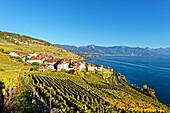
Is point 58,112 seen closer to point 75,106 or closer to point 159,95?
point 75,106

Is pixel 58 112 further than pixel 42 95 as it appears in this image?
No

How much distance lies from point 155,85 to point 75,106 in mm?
76271

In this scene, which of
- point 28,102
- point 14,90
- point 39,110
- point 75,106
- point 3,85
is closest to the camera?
point 39,110

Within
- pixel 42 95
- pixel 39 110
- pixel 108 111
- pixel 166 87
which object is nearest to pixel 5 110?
pixel 39 110

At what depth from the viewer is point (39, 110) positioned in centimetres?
2747

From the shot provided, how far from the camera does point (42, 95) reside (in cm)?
3844

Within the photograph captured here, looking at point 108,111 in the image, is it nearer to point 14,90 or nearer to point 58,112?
point 58,112

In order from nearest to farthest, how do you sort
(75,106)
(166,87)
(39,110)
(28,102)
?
(39,110) → (28,102) → (75,106) → (166,87)

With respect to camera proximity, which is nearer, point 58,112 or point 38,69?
point 58,112

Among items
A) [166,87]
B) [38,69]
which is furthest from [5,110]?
[166,87]

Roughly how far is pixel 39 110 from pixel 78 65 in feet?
233

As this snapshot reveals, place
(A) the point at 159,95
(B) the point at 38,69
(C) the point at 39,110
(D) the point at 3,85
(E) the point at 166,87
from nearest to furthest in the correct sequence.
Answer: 1. (C) the point at 39,110
2. (D) the point at 3,85
3. (B) the point at 38,69
4. (A) the point at 159,95
5. (E) the point at 166,87

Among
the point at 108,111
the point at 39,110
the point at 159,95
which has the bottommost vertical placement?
the point at 159,95

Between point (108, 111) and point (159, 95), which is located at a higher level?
point (108, 111)
